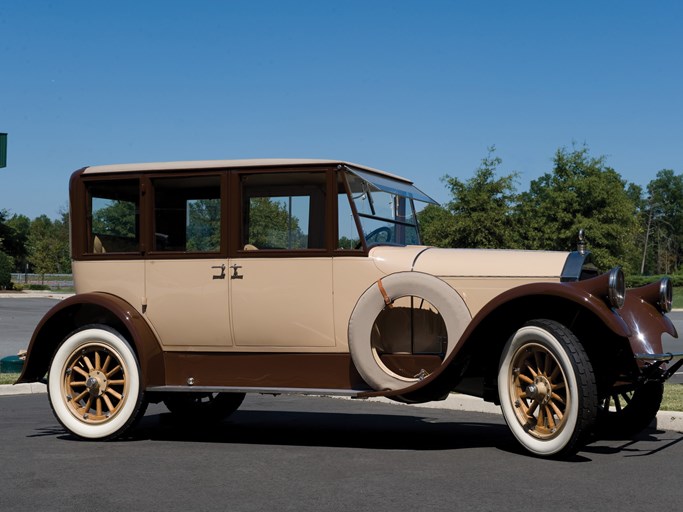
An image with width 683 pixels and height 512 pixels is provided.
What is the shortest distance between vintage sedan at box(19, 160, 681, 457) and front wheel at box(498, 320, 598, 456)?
1 cm

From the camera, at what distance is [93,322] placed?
7363 mm

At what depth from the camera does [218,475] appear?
5402 millimetres

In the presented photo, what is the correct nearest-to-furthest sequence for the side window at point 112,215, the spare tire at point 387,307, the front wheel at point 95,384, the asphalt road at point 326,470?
the asphalt road at point 326,470, the spare tire at point 387,307, the front wheel at point 95,384, the side window at point 112,215

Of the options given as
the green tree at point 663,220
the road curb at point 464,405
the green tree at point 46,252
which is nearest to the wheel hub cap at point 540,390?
the road curb at point 464,405

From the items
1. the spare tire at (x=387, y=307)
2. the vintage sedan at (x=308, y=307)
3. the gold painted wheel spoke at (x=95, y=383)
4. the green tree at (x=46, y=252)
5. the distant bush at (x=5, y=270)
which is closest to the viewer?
the vintage sedan at (x=308, y=307)

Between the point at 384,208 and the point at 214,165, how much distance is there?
1.44 metres

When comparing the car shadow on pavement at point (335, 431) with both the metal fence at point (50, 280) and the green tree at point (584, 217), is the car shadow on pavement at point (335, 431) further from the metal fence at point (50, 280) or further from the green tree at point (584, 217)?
the metal fence at point (50, 280)

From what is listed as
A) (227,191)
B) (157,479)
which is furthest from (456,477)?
(227,191)

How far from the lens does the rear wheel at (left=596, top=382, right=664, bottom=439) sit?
22.4 ft

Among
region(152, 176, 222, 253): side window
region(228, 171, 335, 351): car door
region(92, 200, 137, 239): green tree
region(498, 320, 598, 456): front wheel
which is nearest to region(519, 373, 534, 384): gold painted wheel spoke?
region(498, 320, 598, 456): front wheel

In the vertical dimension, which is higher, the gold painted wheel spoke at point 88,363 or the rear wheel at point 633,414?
the gold painted wheel spoke at point 88,363

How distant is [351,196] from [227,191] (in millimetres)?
1018

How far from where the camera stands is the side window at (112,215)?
736cm

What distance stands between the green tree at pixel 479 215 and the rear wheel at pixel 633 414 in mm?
33504
